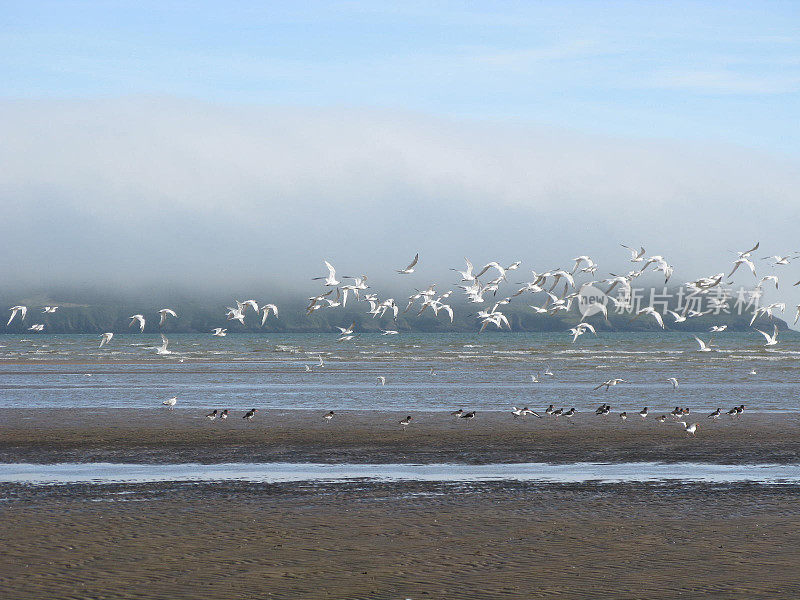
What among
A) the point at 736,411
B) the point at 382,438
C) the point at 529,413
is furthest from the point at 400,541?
the point at 736,411

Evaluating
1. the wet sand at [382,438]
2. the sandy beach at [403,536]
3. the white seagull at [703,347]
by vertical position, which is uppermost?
the sandy beach at [403,536]

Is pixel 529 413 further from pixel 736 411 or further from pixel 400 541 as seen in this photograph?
pixel 400 541

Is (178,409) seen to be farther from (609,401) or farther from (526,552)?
(526,552)

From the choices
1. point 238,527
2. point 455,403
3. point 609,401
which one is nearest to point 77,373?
point 455,403

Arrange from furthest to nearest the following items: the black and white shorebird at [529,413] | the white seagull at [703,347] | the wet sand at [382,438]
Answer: the white seagull at [703,347] < the black and white shorebird at [529,413] < the wet sand at [382,438]

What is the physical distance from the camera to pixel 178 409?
1379 inches

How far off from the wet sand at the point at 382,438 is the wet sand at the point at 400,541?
4.75 meters

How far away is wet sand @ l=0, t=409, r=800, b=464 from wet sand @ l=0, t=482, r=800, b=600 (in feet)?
15.6

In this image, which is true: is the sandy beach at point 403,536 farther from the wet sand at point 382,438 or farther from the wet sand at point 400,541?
the wet sand at point 382,438

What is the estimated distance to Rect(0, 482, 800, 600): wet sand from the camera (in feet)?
36.6

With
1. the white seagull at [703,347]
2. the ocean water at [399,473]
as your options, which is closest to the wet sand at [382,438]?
the ocean water at [399,473]

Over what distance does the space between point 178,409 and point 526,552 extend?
2434 centimetres

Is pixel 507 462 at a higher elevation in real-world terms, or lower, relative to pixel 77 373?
higher

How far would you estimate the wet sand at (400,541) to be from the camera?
11156mm
